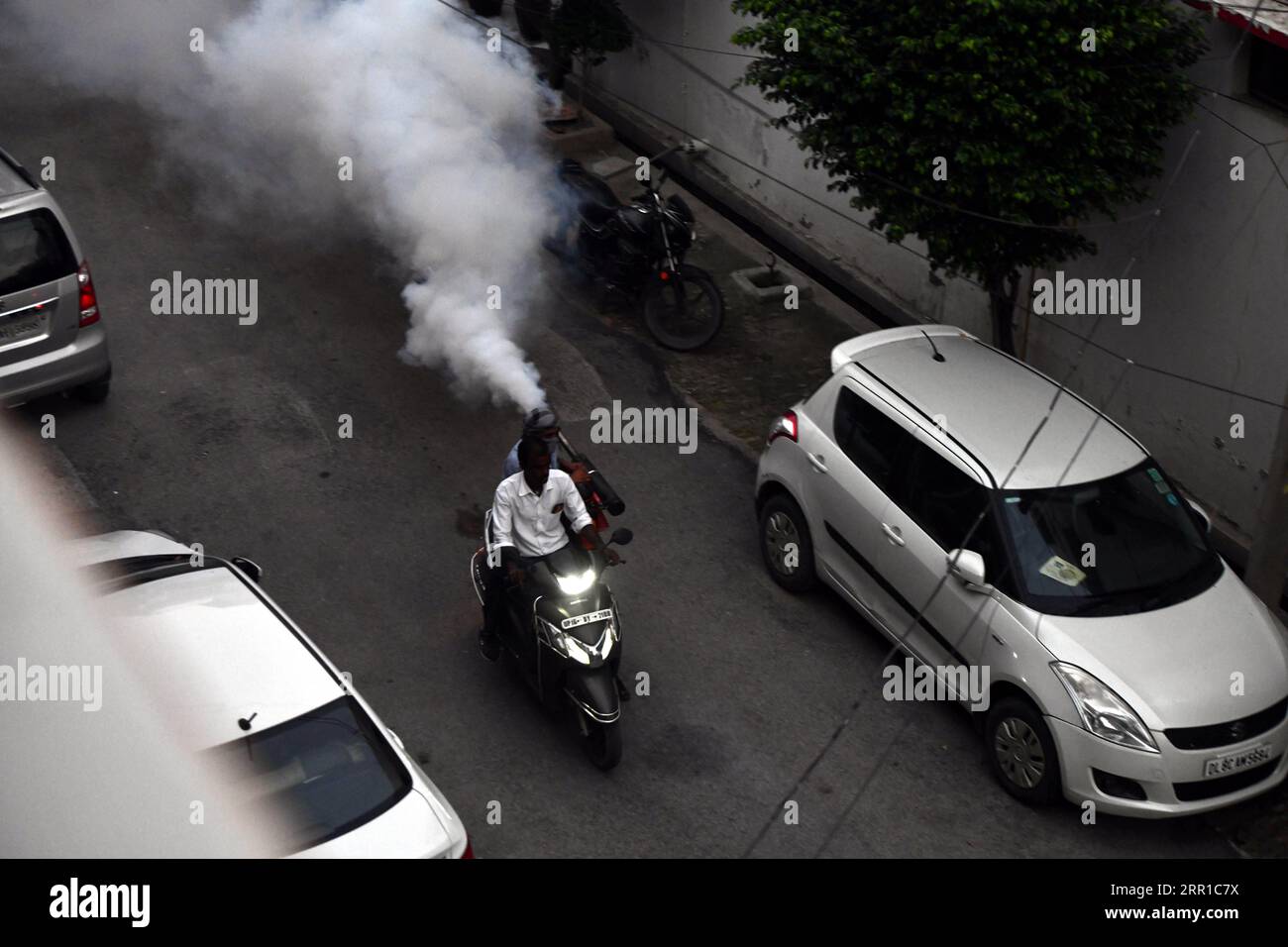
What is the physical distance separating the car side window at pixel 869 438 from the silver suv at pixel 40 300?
5.19m

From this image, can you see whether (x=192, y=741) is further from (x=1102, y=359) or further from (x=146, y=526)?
(x=1102, y=359)

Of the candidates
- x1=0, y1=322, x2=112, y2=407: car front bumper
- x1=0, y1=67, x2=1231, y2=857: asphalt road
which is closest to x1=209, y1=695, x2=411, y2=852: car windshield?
x1=0, y1=67, x2=1231, y2=857: asphalt road

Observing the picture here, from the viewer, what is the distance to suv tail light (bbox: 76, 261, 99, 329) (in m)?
9.74

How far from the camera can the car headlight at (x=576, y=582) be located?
7578 mm

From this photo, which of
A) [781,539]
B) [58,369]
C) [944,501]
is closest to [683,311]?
[781,539]

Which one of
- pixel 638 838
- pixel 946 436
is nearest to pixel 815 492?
pixel 946 436

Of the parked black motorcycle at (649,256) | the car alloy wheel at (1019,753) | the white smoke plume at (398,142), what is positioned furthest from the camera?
the parked black motorcycle at (649,256)

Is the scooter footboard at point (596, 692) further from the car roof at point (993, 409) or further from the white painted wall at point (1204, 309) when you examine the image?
the white painted wall at point (1204, 309)

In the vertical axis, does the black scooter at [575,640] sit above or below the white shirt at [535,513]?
below

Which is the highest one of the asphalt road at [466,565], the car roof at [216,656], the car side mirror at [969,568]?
the car side mirror at [969,568]

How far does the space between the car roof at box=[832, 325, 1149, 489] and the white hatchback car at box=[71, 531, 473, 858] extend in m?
3.68

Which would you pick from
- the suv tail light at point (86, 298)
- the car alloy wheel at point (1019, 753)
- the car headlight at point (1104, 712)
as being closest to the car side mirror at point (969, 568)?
the car headlight at point (1104, 712)

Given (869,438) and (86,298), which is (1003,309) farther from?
(86,298)

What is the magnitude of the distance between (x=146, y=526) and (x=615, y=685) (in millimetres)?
3506
